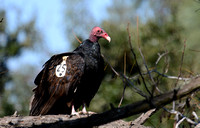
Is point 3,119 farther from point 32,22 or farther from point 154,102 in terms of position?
point 32,22

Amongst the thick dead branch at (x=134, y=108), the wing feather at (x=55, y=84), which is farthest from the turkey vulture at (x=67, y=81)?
the thick dead branch at (x=134, y=108)

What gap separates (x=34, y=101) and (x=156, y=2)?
18.5 metres

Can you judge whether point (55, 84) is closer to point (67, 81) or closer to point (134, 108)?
point (67, 81)

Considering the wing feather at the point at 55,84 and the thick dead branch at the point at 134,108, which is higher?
the wing feather at the point at 55,84

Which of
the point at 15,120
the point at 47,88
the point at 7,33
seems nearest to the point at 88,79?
the point at 47,88

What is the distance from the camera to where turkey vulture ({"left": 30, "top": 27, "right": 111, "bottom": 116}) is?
3664 mm

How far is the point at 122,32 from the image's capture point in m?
8.87

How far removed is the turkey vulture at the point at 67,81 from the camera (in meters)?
3.66

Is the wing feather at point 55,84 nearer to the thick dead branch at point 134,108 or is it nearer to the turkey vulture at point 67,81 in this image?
the turkey vulture at point 67,81

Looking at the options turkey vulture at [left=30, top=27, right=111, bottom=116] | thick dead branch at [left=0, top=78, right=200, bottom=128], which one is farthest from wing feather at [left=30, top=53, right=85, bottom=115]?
thick dead branch at [left=0, top=78, right=200, bottom=128]

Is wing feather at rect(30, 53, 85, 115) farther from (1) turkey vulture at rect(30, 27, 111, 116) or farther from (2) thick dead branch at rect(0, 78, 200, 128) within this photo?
(2) thick dead branch at rect(0, 78, 200, 128)

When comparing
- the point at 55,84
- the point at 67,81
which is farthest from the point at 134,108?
the point at 55,84

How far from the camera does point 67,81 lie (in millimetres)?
3674

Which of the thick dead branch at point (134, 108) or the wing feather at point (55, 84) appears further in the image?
the wing feather at point (55, 84)
